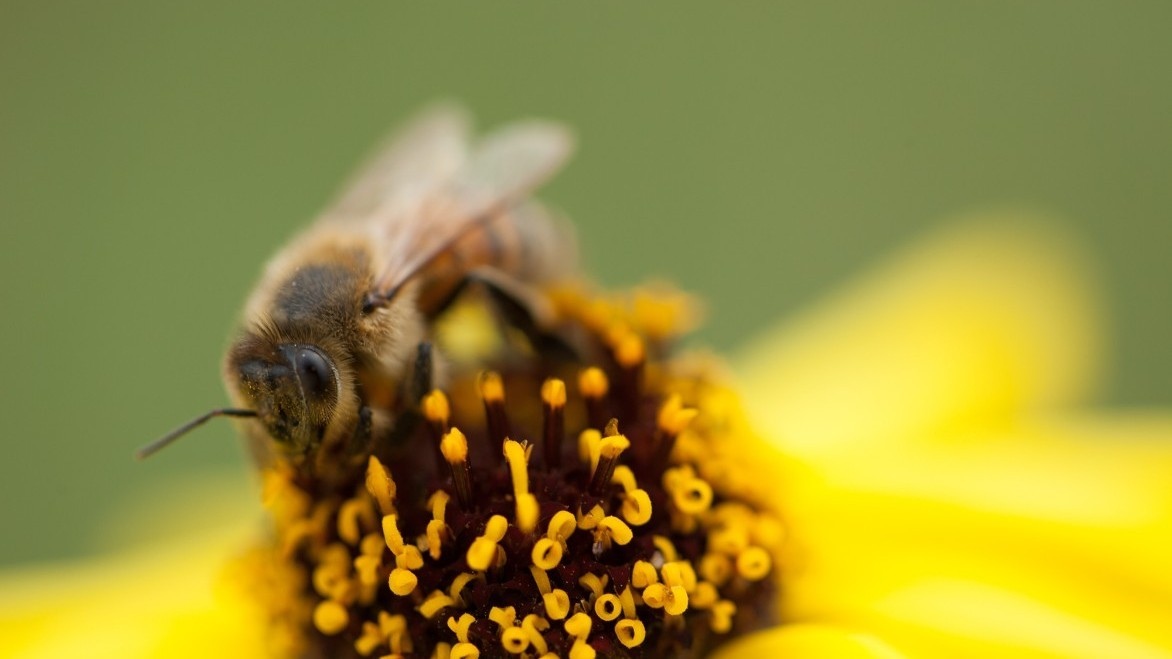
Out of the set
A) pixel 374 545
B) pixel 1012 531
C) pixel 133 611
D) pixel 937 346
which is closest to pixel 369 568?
pixel 374 545

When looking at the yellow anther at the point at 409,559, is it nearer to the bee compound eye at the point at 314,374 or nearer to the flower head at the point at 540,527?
the flower head at the point at 540,527

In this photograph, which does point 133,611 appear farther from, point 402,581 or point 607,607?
point 607,607

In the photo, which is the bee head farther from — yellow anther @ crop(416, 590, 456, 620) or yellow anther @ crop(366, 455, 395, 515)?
yellow anther @ crop(416, 590, 456, 620)

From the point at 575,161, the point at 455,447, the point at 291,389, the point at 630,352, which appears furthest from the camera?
the point at 575,161

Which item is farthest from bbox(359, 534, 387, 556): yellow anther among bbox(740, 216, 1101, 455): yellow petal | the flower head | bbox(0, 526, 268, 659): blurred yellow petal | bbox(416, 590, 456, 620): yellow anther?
bbox(740, 216, 1101, 455): yellow petal

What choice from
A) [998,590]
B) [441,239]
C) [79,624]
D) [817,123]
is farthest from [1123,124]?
[79,624]

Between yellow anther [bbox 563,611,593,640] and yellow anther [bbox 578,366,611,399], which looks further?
yellow anther [bbox 578,366,611,399]
